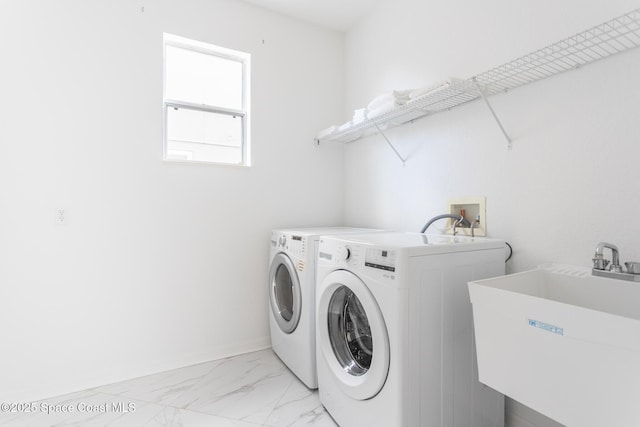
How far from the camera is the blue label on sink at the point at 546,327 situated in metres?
0.84

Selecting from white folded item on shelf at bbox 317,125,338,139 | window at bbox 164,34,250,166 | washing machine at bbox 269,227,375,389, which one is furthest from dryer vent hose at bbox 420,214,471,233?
window at bbox 164,34,250,166

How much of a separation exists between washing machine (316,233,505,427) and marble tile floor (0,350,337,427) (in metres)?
0.31

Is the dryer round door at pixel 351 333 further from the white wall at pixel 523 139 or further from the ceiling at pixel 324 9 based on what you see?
the ceiling at pixel 324 9

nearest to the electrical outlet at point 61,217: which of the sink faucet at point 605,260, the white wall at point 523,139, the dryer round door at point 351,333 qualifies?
the dryer round door at point 351,333

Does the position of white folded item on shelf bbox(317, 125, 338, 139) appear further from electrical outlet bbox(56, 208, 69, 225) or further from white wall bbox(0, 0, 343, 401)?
electrical outlet bbox(56, 208, 69, 225)

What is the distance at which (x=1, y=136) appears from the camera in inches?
67.9

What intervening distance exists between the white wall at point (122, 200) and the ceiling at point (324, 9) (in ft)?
0.29

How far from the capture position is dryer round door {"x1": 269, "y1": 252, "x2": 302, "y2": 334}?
6.34ft

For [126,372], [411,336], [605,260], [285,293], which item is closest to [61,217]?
[126,372]

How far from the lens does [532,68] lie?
4.49ft

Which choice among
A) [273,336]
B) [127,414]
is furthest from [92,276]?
[273,336]

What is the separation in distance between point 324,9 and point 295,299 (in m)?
2.26

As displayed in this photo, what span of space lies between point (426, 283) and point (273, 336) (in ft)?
4.96

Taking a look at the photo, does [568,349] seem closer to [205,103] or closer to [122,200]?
[122,200]
